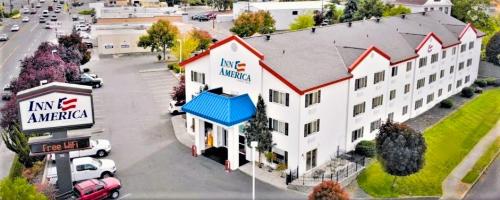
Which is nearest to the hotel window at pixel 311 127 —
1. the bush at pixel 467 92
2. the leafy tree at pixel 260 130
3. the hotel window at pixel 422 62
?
the leafy tree at pixel 260 130

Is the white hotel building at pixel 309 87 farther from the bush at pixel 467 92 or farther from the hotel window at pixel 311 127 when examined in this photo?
the bush at pixel 467 92

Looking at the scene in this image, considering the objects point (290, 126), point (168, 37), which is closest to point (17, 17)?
point (168, 37)

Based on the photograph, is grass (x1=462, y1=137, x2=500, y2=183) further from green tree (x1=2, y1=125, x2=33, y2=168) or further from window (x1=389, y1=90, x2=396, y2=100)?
green tree (x1=2, y1=125, x2=33, y2=168)

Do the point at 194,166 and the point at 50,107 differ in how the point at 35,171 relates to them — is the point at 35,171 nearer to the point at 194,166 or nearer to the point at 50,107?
the point at 50,107

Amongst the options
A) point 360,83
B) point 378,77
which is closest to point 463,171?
point 378,77

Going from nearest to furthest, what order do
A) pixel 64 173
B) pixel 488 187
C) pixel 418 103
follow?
pixel 64 173
pixel 488 187
pixel 418 103

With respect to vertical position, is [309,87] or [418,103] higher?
[309,87]

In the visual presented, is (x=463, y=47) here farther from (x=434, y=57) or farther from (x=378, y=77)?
(x=378, y=77)
